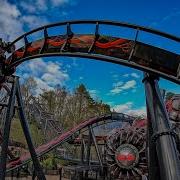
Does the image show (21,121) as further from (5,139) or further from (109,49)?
(109,49)

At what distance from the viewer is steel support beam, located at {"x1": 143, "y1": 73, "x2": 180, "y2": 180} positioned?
4.15 metres

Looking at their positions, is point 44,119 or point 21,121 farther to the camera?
point 44,119

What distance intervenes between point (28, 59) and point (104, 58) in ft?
10.1

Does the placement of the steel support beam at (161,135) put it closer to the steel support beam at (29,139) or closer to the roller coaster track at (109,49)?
the roller coaster track at (109,49)

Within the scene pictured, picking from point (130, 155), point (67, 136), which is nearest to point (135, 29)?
point (130, 155)

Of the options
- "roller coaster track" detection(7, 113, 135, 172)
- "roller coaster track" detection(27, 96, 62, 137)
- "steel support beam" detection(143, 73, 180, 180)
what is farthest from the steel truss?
"roller coaster track" detection(27, 96, 62, 137)

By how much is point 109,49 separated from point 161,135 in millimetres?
2769

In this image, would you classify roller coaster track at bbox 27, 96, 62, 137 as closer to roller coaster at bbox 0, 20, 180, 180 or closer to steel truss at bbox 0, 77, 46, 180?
roller coaster at bbox 0, 20, 180, 180

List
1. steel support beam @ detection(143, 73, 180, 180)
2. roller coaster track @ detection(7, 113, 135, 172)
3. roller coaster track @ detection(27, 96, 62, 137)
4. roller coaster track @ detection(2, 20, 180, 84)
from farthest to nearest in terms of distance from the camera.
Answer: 1. roller coaster track @ detection(27, 96, 62, 137)
2. roller coaster track @ detection(7, 113, 135, 172)
3. roller coaster track @ detection(2, 20, 180, 84)
4. steel support beam @ detection(143, 73, 180, 180)

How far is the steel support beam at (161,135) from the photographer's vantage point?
415 centimetres

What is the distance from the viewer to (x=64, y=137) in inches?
778

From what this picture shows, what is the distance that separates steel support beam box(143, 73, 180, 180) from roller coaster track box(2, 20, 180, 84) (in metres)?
0.34

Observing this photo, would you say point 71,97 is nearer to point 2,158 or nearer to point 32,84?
point 32,84

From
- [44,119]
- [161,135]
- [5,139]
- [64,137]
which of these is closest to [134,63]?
[161,135]
